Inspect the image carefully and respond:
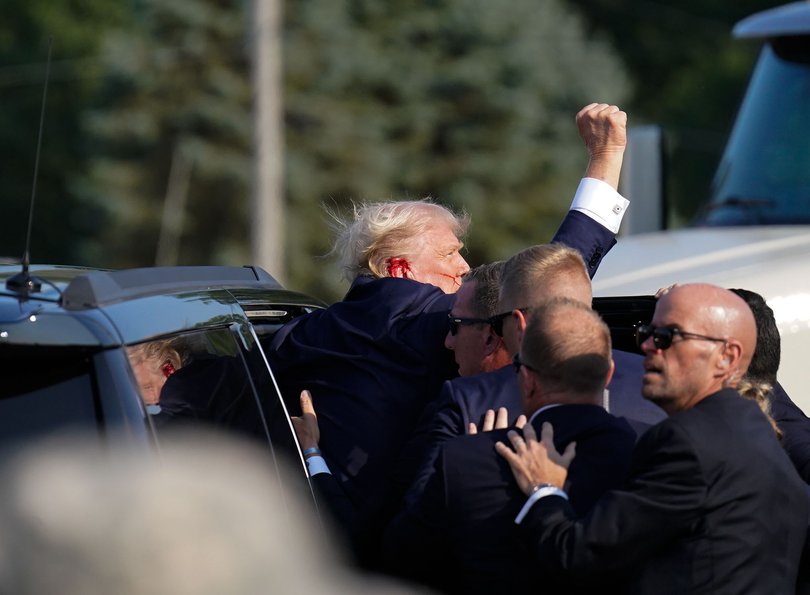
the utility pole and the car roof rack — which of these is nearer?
the car roof rack

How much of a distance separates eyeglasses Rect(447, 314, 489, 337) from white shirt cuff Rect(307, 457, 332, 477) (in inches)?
19.9

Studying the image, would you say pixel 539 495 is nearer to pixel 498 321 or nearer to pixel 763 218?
pixel 498 321

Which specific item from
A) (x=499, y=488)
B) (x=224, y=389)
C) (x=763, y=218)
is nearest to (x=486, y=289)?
(x=499, y=488)

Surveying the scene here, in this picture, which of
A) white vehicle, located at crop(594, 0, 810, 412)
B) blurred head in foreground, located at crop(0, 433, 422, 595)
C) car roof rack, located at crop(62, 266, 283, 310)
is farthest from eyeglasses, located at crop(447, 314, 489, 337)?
white vehicle, located at crop(594, 0, 810, 412)

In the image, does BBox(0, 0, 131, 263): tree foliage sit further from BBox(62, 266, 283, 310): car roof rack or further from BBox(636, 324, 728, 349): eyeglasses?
BBox(636, 324, 728, 349): eyeglasses

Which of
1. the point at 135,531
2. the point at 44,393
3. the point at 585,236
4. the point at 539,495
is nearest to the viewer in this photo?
the point at 135,531

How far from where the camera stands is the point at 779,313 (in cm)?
548

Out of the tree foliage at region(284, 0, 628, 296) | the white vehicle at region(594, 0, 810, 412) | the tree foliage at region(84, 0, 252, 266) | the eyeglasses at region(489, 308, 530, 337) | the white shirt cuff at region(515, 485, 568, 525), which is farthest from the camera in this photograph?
the tree foliage at region(284, 0, 628, 296)

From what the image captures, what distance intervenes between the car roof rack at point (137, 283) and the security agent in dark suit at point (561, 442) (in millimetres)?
744

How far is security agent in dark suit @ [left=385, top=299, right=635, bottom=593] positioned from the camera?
11.3 ft

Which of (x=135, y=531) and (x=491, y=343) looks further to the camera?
(x=491, y=343)

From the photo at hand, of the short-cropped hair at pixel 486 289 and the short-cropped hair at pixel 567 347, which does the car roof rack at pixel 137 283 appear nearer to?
the short-cropped hair at pixel 486 289

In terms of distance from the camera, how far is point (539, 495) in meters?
3.36

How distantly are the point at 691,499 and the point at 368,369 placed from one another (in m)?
1.21
